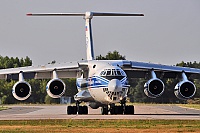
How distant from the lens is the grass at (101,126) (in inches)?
1117

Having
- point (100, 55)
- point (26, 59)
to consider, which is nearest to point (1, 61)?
point (26, 59)

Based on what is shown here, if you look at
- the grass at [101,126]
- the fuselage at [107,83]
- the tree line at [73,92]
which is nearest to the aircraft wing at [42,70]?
the fuselage at [107,83]

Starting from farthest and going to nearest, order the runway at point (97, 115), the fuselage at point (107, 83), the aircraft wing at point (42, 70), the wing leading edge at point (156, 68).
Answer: the aircraft wing at point (42, 70) < the wing leading edge at point (156, 68) < the fuselage at point (107, 83) < the runway at point (97, 115)

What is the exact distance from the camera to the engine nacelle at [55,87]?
4106cm

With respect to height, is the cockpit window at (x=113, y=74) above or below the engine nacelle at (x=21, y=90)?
above

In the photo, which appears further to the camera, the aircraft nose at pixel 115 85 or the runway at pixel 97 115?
the aircraft nose at pixel 115 85

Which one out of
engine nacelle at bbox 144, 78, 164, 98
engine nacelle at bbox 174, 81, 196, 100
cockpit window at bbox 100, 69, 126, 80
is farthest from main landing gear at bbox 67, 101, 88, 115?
engine nacelle at bbox 174, 81, 196, 100

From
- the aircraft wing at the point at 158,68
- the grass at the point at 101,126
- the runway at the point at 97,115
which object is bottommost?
the grass at the point at 101,126

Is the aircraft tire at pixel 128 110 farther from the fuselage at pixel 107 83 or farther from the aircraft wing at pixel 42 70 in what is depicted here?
the aircraft wing at pixel 42 70

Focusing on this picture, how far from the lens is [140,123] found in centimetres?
3238

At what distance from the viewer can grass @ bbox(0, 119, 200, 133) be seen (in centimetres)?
2838

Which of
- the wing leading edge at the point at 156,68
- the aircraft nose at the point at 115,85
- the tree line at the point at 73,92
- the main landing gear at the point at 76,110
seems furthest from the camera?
the tree line at the point at 73,92

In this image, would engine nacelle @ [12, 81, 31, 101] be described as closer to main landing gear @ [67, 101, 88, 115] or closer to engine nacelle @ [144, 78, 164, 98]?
main landing gear @ [67, 101, 88, 115]

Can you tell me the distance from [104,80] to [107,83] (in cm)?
37
